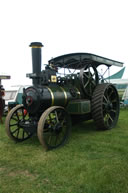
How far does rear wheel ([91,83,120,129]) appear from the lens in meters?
4.72

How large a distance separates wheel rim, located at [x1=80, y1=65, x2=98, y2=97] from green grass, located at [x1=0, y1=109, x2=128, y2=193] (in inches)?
56.4

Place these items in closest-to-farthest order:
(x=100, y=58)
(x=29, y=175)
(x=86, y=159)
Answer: (x=29, y=175) → (x=86, y=159) → (x=100, y=58)

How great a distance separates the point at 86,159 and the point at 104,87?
2408 millimetres

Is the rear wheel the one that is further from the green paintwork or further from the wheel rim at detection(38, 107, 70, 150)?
the wheel rim at detection(38, 107, 70, 150)

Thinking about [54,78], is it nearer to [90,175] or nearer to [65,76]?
[65,76]

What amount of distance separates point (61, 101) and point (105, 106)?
4.56 ft

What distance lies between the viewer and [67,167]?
9.00ft

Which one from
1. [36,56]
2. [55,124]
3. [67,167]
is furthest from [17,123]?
[67,167]

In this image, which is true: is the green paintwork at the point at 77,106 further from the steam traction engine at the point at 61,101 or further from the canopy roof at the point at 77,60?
the canopy roof at the point at 77,60

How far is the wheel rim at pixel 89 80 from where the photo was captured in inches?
196

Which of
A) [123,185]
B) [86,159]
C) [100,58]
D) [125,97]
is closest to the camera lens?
[123,185]

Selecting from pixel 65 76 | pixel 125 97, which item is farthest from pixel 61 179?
pixel 125 97

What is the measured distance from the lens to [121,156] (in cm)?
312

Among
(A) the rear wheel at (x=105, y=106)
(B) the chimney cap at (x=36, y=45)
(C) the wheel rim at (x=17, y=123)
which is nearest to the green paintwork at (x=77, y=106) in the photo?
(A) the rear wheel at (x=105, y=106)
